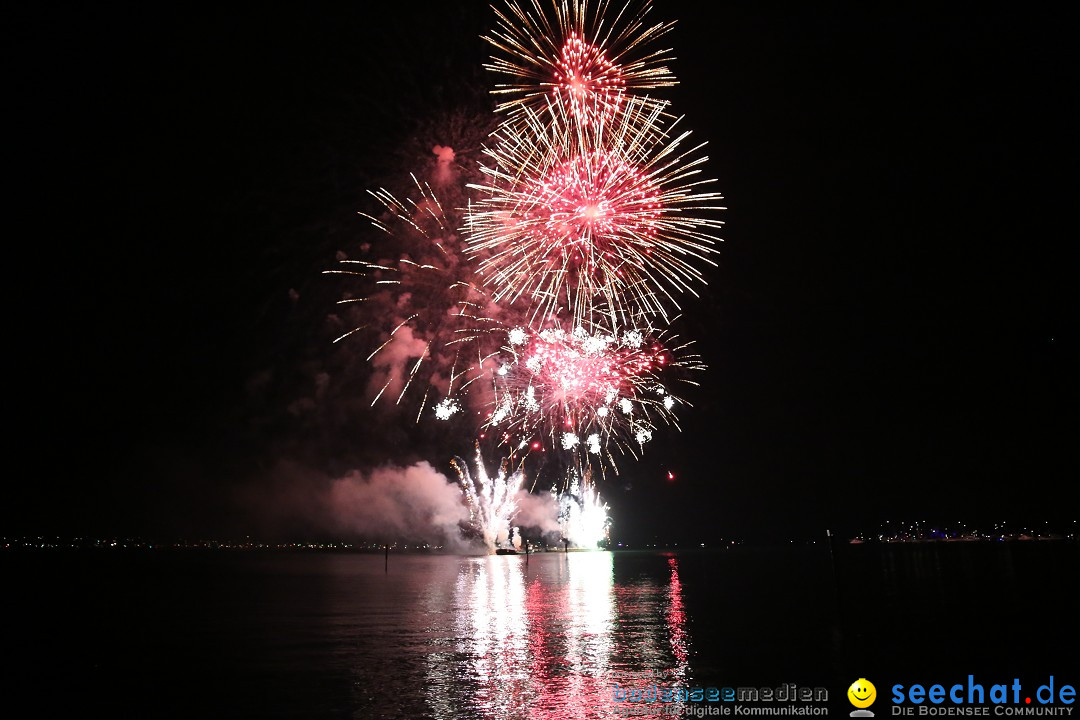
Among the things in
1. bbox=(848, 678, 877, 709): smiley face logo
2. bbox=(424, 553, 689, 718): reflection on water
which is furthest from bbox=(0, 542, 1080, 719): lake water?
bbox=(848, 678, 877, 709): smiley face logo

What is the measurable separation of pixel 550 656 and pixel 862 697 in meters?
5.87

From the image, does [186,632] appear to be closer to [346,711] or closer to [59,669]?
[59,669]

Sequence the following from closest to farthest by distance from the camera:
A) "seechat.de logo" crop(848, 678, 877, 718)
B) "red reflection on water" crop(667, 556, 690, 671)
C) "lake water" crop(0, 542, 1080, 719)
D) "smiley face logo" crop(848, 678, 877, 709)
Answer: "seechat.de logo" crop(848, 678, 877, 718)
"smiley face logo" crop(848, 678, 877, 709)
"lake water" crop(0, 542, 1080, 719)
"red reflection on water" crop(667, 556, 690, 671)

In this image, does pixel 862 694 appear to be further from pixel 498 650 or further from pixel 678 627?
pixel 678 627

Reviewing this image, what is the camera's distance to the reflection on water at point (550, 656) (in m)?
11.1

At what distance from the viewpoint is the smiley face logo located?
449 inches

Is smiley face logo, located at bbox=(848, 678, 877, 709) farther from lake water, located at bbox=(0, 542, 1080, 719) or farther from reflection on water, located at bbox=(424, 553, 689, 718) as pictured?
reflection on water, located at bbox=(424, 553, 689, 718)

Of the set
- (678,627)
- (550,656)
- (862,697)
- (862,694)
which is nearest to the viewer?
(862,697)

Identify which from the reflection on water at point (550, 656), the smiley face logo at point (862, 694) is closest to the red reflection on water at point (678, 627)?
the reflection on water at point (550, 656)

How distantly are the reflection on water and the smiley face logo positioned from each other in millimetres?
2660

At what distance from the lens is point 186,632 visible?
69.1ft

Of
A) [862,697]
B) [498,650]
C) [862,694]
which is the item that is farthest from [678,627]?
[862,697]

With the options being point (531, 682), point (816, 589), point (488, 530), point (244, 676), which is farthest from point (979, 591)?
point (488, 530)

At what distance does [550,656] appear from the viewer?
49.6ft
